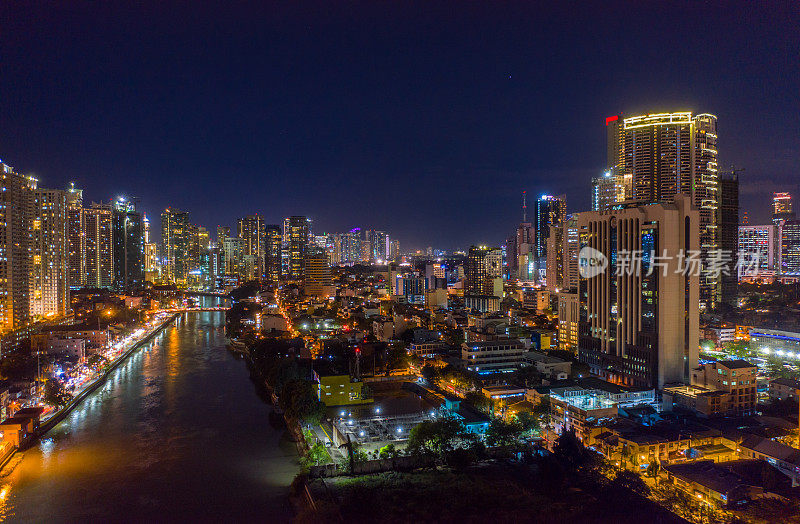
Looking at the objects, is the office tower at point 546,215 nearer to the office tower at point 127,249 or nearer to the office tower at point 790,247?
the office tower at point 790,247

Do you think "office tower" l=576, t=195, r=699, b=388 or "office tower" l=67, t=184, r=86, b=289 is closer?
"office tower" l=576, t=195, r=699, b=388

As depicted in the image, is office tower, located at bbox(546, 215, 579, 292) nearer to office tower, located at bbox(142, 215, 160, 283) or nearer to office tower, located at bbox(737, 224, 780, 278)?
office tower, located at bbox(737, 224, 780, 278)

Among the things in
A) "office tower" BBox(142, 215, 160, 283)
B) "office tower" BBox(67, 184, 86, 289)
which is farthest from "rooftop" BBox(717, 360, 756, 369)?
"office tower" BBox(142, 215, 160, 283)

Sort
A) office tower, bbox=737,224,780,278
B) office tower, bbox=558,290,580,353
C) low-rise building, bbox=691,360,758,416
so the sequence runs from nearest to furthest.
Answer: low-rise building, bbox=691,360,758,416 → office tower, bbox=558,290,580,353 → office tower, bbox=737,224,780,278

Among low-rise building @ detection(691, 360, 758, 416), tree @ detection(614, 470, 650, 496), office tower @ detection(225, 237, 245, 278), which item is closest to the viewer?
tree @ detection(614, 470, 650, 496)

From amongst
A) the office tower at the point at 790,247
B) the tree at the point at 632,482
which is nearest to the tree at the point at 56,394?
the tree at the point at 632,482

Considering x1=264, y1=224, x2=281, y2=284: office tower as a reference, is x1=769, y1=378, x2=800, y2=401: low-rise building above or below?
below
